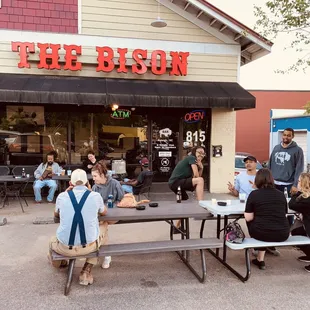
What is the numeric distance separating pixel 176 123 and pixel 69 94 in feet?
12.0

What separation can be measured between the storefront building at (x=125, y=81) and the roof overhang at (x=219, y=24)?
0.09 feet

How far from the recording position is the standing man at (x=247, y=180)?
520 centimetres

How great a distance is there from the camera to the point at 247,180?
5.27m

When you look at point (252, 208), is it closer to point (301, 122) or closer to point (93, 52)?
point (93, 52)

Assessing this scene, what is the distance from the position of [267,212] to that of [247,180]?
1.37 m

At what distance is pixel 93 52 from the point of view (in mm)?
8875

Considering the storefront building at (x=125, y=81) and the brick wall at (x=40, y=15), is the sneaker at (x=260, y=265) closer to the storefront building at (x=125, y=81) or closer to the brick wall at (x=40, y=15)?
the storefront building at (x=125, y=81)

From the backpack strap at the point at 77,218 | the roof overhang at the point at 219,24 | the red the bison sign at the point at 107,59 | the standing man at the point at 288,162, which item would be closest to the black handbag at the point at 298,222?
the standing man at the point at 288,162

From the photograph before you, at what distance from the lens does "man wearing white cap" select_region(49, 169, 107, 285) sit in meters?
3.47

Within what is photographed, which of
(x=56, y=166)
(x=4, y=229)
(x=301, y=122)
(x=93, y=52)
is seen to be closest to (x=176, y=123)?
(x=93, y=52)

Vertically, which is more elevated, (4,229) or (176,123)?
(176,123)

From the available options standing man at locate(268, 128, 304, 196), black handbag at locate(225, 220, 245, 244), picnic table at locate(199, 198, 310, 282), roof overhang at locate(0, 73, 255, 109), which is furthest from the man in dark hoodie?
roof overhang at locate(0, 73, 255, 109)

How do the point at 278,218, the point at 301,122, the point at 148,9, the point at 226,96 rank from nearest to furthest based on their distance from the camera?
1. the point at 278,218
2. the point at 226,96
3. the point at 148,9
4. the point at 301,122

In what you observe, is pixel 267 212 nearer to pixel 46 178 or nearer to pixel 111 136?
pixel 46 178
